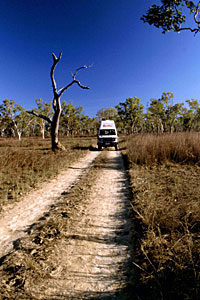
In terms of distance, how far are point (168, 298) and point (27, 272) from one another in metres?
1.59

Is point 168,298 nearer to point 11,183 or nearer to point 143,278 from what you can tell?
point 143,278

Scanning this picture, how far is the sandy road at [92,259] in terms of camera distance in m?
1.59

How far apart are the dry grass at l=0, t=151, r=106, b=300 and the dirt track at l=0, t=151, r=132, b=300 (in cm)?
3

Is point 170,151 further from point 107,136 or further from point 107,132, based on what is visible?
point 107,132

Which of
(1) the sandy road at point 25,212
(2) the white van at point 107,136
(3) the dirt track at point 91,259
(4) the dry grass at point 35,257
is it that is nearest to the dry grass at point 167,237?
(3) the dirt track at point 91,259

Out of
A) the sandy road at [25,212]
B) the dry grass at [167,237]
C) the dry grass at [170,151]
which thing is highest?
the dry grass at [170,151]

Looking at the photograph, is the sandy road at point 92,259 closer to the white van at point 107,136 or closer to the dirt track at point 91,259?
the dirt track at point 91,259

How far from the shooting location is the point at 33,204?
3.85 meters

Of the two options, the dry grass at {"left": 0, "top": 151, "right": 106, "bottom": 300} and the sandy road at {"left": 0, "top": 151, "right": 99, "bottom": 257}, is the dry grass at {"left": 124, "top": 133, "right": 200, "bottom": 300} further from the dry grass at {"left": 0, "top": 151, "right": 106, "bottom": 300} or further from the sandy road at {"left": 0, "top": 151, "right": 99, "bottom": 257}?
the sandy road at {"left": 0, "top": 151, "right": 99, "bottom": 257}

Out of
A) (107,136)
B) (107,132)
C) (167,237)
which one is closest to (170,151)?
(167,237)

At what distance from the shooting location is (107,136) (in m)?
15.3

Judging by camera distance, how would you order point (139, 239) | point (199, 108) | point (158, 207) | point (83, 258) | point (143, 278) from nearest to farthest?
point (143, 278) < point (83, 258) < point (139, 239) < point (158, 207) < point (199, 108)

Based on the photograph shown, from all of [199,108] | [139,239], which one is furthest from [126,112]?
[139,239]

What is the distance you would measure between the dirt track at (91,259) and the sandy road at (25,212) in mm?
872
